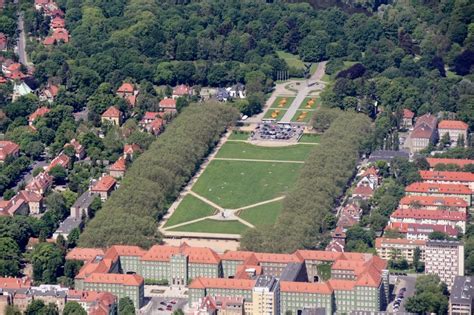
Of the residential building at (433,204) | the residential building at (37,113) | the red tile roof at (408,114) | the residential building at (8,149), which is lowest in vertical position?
the residential building at (37,113)

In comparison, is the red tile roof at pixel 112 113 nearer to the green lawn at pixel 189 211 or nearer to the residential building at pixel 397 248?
the green lawn at pixel 189 211

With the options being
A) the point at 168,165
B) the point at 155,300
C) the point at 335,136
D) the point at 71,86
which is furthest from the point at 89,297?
the point at 71,86

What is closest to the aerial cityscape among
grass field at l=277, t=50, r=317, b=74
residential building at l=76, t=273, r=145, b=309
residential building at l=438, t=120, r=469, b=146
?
residential building at l=76, t=273, r=145, b=309

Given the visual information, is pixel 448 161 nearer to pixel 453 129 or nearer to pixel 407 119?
pixel 453 129

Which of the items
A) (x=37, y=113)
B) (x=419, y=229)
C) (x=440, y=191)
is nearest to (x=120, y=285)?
(x=419, y=229)

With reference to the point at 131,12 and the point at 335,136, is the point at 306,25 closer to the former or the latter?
the point at 131,12

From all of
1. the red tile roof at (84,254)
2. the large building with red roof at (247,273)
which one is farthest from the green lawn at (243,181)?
the red tile roof at (84,254)
